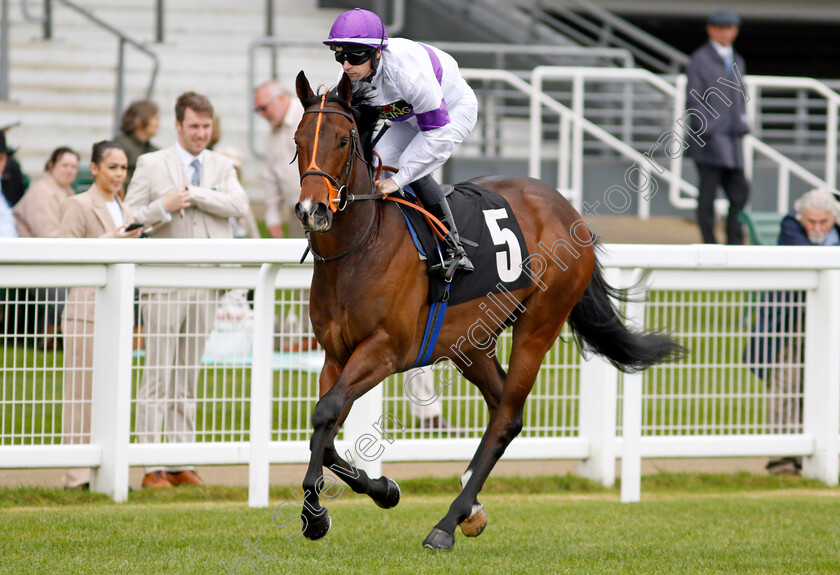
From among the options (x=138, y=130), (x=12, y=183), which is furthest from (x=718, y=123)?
(x=12, y=183)

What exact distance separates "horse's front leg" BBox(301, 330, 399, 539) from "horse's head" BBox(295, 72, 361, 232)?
0.56 m

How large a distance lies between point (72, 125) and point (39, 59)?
142 centimetres

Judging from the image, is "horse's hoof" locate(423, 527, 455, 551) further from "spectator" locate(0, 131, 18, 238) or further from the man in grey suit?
the man in grey suit

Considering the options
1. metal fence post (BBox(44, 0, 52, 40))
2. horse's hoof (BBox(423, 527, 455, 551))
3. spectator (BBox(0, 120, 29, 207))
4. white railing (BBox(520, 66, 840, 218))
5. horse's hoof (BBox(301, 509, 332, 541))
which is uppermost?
metal fence post (BBox(44, 0, 52, 40))

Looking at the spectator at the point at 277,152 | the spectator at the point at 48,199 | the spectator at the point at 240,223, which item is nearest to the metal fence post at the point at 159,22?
the spectator at the point at 277,152

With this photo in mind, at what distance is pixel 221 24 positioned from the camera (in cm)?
1464

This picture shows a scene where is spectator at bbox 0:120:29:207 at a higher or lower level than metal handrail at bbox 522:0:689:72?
lower

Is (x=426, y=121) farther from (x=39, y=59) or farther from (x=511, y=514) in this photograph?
(x=39, y=59)

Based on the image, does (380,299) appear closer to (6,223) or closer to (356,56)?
(356,56)

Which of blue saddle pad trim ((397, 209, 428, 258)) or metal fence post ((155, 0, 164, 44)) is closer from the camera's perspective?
blue saddle pad trim ((397, 209, 428, 258))

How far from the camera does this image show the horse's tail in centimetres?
→ 536

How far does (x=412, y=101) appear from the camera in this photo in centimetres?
439

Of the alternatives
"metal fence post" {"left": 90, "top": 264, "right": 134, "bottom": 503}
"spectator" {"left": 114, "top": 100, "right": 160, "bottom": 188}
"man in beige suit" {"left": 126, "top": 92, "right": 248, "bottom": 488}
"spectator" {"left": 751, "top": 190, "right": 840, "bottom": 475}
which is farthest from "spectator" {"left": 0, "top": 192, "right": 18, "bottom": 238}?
"spectator" {"left": 751, "top": 190, "right": 840, "bottom": 475}

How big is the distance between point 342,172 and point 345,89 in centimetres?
30
